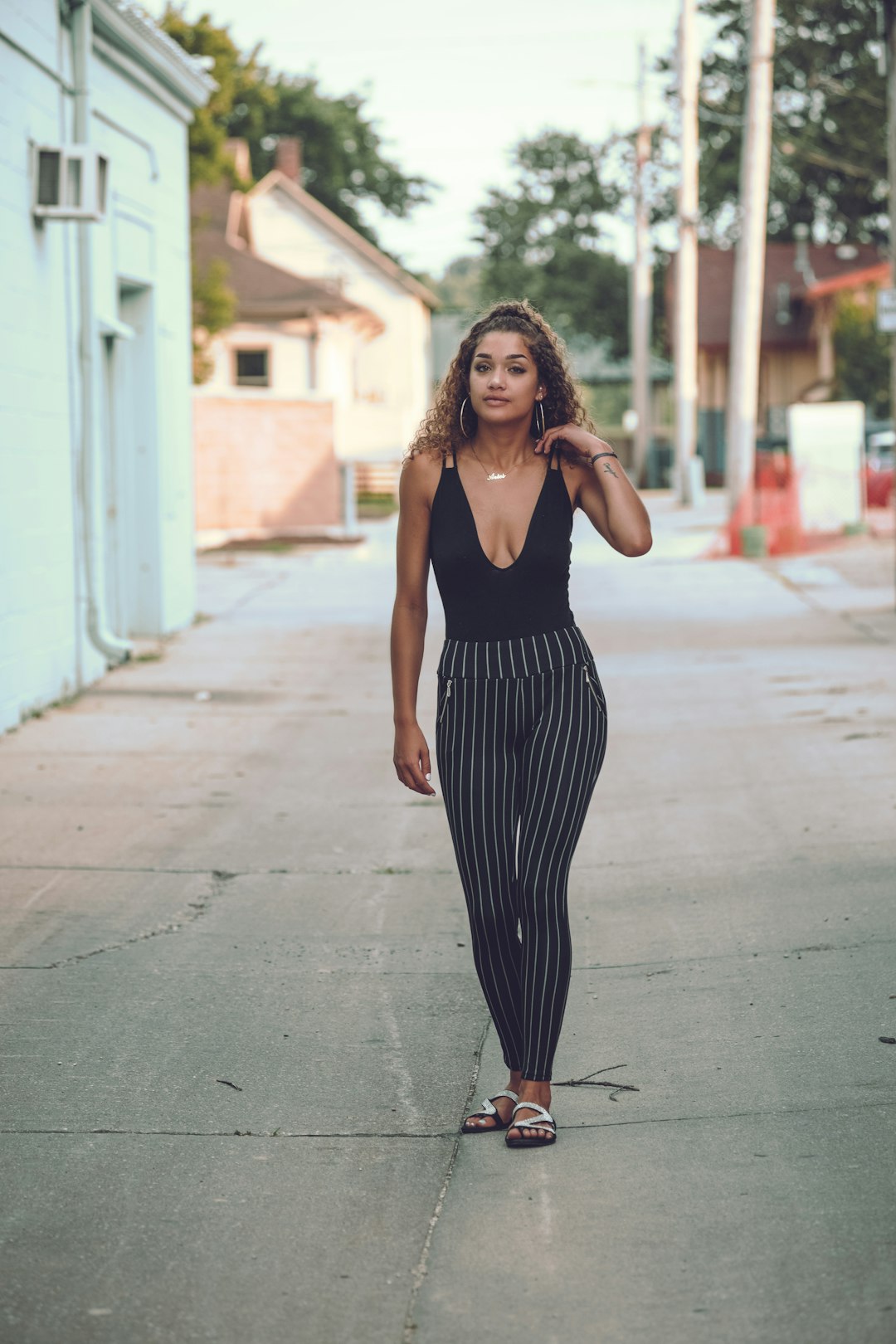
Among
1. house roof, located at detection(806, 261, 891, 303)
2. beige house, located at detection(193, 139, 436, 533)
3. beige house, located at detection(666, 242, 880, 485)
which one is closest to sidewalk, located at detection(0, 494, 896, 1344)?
beige house, located at detection(193, 139, 436, 533)

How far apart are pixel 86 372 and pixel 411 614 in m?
7.97

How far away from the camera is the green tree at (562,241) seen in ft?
187

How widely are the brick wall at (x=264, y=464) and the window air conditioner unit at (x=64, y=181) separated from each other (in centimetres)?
1585

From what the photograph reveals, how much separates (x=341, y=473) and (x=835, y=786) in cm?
2388

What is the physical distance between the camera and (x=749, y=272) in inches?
977

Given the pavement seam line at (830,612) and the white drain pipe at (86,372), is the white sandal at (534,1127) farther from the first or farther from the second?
the pavement seam line at (830,612)

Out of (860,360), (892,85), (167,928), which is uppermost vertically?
(892,85)

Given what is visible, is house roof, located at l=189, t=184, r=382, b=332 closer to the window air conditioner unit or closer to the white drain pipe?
the white drain pipe

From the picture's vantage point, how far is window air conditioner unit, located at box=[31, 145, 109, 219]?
10.5 meters

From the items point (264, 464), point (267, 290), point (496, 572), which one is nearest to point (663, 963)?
point (496, 572)

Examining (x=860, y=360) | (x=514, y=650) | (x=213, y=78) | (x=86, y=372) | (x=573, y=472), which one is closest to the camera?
(x=514, y=650)

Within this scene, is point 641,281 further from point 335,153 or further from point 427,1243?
point 427,1243

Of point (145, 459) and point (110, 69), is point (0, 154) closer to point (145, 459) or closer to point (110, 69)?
point (110, 69)

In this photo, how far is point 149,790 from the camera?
8.53m
